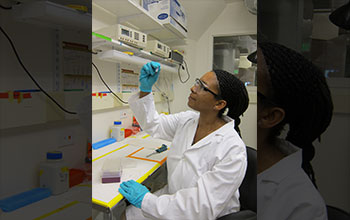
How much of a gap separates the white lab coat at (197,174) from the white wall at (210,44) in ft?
6.06

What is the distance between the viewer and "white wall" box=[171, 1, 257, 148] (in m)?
3.10

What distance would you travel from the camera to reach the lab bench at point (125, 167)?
1007 millimetres

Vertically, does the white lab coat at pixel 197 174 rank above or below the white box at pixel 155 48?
below

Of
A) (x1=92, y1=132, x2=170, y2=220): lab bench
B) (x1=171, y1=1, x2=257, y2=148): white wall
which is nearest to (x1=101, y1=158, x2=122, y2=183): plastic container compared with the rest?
(x1=92, y1=132, x2=170, y2=220): lab bench

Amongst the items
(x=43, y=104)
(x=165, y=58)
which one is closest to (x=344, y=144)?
(x=43, y=104)

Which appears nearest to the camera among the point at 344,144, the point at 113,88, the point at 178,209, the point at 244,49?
the point at 344,144

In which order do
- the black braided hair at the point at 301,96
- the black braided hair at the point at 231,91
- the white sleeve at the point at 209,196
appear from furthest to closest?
the black braided hair at the point at 231,91, the white sleeve at the point at 209,196, the black braided hair at the point at 301,96

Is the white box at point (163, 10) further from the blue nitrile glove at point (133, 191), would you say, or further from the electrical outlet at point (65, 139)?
the electrical outlet at point (65, 139)

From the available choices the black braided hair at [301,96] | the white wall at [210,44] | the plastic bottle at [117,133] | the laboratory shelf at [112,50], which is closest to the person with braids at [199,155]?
the laboratory shelf at [112,50]

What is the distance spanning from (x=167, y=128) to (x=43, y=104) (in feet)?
4.93

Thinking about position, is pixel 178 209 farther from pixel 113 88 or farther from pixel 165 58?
pixel 165 58

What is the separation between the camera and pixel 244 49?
3305mm

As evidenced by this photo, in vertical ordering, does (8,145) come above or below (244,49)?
below

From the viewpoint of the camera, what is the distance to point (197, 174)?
1.21 m
